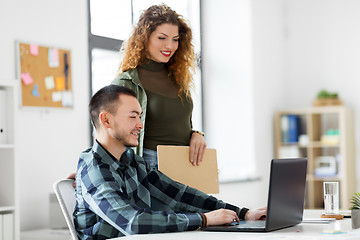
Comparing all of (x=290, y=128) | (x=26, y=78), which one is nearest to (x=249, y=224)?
(x=26, y=78)

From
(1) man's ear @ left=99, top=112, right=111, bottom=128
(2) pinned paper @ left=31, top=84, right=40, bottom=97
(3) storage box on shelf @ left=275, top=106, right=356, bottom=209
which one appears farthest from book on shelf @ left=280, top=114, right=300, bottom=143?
(1) man's ear @ left=99, top=112, right=111, bottom=128

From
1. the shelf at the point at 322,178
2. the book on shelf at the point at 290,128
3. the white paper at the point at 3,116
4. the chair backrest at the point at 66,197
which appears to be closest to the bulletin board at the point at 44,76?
Answer: the white paper at the point at 3,116

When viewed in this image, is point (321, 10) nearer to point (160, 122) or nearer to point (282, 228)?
point (160, 122)

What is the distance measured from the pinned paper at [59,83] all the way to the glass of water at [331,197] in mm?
2245

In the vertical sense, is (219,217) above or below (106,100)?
below

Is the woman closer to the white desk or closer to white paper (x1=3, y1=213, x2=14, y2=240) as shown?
the white desk

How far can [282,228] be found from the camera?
1609mm

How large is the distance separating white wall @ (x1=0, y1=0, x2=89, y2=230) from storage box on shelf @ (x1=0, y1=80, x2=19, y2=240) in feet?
0.63

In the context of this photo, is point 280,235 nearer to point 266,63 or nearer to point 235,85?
point 235,85

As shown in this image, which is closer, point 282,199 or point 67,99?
point 282,199

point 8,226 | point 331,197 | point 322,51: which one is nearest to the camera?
point 331,197

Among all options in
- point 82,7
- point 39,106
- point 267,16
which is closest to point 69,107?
point 39,106

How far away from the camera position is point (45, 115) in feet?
11.6

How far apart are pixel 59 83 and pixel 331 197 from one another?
7.47 ft
